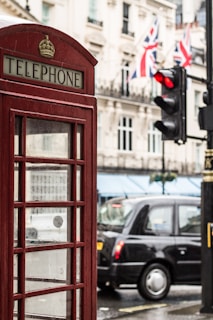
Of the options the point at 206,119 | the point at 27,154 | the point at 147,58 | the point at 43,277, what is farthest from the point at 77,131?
the point at 147,58

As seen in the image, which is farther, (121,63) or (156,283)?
(121,63)

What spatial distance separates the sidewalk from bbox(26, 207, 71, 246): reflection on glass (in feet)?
16.0

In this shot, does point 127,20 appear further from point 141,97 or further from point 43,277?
point 43,277

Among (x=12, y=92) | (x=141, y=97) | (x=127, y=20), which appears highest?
(x=127, y=20)

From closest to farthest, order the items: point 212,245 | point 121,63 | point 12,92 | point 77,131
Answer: point 12,92 → point 77,131 → point 212,245 → point 121,63

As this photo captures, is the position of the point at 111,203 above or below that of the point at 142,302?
above

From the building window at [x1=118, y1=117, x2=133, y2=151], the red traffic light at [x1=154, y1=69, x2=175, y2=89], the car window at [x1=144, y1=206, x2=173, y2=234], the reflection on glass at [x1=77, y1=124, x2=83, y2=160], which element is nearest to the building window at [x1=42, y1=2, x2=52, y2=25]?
the building window at [x1=118, y1=117, x2=133, y2=151]

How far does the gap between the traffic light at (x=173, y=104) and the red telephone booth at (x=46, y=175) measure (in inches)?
187

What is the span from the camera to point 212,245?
10062mm

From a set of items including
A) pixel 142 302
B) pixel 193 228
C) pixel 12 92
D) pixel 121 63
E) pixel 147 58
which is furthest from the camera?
pixel 121 63

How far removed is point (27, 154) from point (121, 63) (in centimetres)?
3592

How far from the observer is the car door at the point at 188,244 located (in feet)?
42.5

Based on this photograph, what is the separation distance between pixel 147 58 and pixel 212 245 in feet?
71.2

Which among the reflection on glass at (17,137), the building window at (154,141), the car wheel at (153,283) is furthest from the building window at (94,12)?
the reflection on glass at (17,137)
